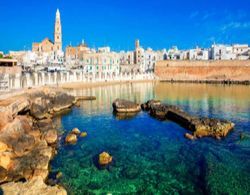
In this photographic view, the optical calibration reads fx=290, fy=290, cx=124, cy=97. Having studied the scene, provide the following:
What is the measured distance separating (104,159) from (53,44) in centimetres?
10363

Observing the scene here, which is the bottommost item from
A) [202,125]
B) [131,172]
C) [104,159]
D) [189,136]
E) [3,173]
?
[131,172]

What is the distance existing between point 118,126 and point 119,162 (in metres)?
10.3

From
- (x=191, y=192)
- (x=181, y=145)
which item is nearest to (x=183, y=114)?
(x=181, y=145)

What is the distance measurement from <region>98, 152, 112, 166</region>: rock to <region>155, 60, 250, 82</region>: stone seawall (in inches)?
3269

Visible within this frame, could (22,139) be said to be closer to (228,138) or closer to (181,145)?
(181,145)

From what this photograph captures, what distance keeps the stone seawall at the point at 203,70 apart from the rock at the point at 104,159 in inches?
3269

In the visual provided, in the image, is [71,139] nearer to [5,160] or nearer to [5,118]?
[5,118]

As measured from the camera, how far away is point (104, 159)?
1777 centimetres

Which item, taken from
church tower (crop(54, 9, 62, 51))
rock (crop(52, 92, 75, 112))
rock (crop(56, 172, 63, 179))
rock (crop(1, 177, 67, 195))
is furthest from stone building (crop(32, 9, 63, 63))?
rock (crop(1, 177, 67, 195))

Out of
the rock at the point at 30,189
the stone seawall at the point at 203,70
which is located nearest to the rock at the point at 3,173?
the rock at the point at 30,189

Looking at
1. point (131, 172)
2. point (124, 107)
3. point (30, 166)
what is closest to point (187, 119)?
point (124, 107)

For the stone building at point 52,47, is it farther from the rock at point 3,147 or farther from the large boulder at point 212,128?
the rock at point 3,147

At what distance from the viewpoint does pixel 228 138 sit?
22.8 m

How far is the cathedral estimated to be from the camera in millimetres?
106637
